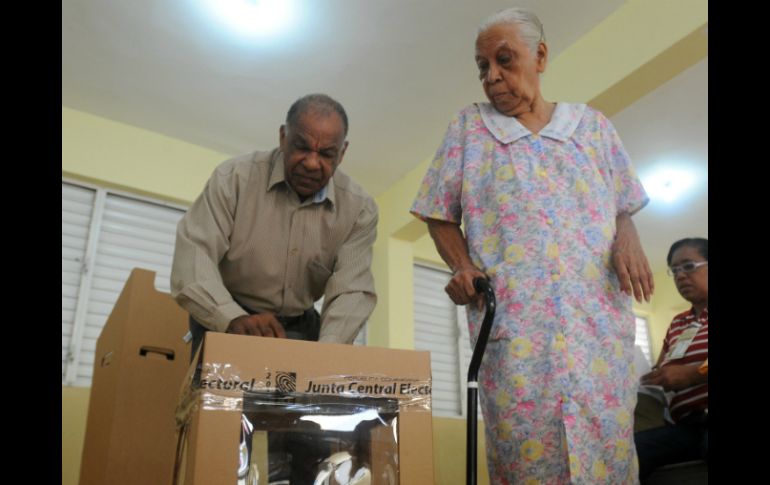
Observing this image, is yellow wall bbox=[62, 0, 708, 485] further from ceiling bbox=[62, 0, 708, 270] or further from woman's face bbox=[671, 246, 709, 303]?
woman's face bbox=[671, 246, 709, 303]

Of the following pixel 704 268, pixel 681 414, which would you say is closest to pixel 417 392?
pixel 681 414

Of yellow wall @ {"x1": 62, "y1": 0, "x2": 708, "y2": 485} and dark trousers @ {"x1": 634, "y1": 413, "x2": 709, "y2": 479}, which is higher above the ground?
yellow wall @ {"x1": 62, "y1": 0, "x2": 708, "y2": 485}

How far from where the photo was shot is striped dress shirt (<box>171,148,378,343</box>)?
5.53ft

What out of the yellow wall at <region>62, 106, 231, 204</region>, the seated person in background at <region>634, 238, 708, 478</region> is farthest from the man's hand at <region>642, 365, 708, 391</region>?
the yellow wall at <region>62, 106, 231, 204</region>

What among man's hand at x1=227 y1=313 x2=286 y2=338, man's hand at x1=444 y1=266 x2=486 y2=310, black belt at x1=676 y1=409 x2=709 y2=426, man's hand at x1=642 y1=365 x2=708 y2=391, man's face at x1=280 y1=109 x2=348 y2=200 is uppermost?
man's face at x1=280 y1=109 x2=348 y2=200

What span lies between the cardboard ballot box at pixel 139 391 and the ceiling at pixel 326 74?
72.1 inches

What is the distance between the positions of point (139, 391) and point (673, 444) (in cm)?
174

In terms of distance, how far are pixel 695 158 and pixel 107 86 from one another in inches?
155

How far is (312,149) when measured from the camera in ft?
5.78

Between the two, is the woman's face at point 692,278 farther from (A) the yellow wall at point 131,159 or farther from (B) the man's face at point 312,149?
(A) the yellow wall at point 131,159

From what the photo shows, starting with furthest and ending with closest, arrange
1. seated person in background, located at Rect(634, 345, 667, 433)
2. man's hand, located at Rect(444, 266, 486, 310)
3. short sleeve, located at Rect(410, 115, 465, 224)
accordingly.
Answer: seated person in background, located at Rect(634, 345, 667, 433) < short sleeve, located at Rect(410, 115, 465, 224) < man's hand, located at Rect(444, 266, 486, 310)

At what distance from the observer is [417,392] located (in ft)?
4.00

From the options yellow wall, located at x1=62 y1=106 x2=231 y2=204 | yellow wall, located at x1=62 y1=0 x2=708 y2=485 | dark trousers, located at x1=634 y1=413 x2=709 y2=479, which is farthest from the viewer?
yellow wall, located at x1=62 y1=106 x2=231 y2=204

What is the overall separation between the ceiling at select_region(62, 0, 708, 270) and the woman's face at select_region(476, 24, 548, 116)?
1766 mm
